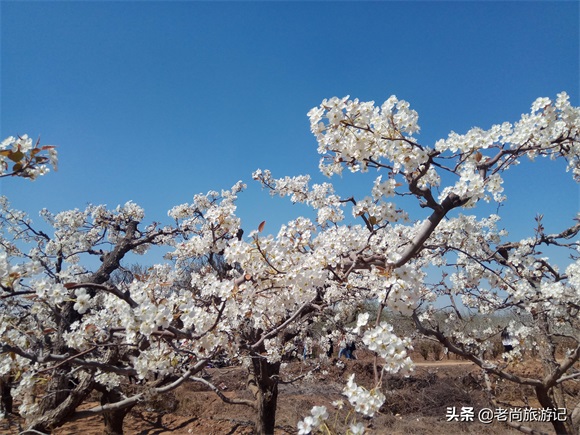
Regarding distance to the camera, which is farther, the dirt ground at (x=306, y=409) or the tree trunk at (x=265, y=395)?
the dirt ground at (x=306, y=409)

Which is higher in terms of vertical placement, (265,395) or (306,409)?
(265,395)

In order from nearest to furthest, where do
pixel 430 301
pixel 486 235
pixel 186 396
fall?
pixel 486 235
pixel 430 301
pixel 186 396

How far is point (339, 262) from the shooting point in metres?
2.46

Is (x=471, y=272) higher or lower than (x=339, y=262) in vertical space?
higher

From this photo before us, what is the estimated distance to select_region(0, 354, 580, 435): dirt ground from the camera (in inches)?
276

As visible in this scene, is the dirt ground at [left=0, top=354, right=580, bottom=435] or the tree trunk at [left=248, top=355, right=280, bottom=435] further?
the dirt ground at [left=0, top=354, right=580, bottom=435]

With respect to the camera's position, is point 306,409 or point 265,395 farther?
point 306,409

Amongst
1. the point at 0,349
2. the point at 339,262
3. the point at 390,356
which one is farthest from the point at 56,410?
the point at 390,356

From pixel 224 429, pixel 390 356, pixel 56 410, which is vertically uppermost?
pixel 390 356

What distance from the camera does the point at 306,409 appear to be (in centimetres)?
803

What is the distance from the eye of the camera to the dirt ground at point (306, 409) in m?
7.00

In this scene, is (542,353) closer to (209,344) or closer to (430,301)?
(430,301)

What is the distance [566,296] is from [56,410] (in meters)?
6.02

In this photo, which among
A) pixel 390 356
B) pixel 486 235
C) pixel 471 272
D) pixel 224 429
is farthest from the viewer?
pixel 224 429
